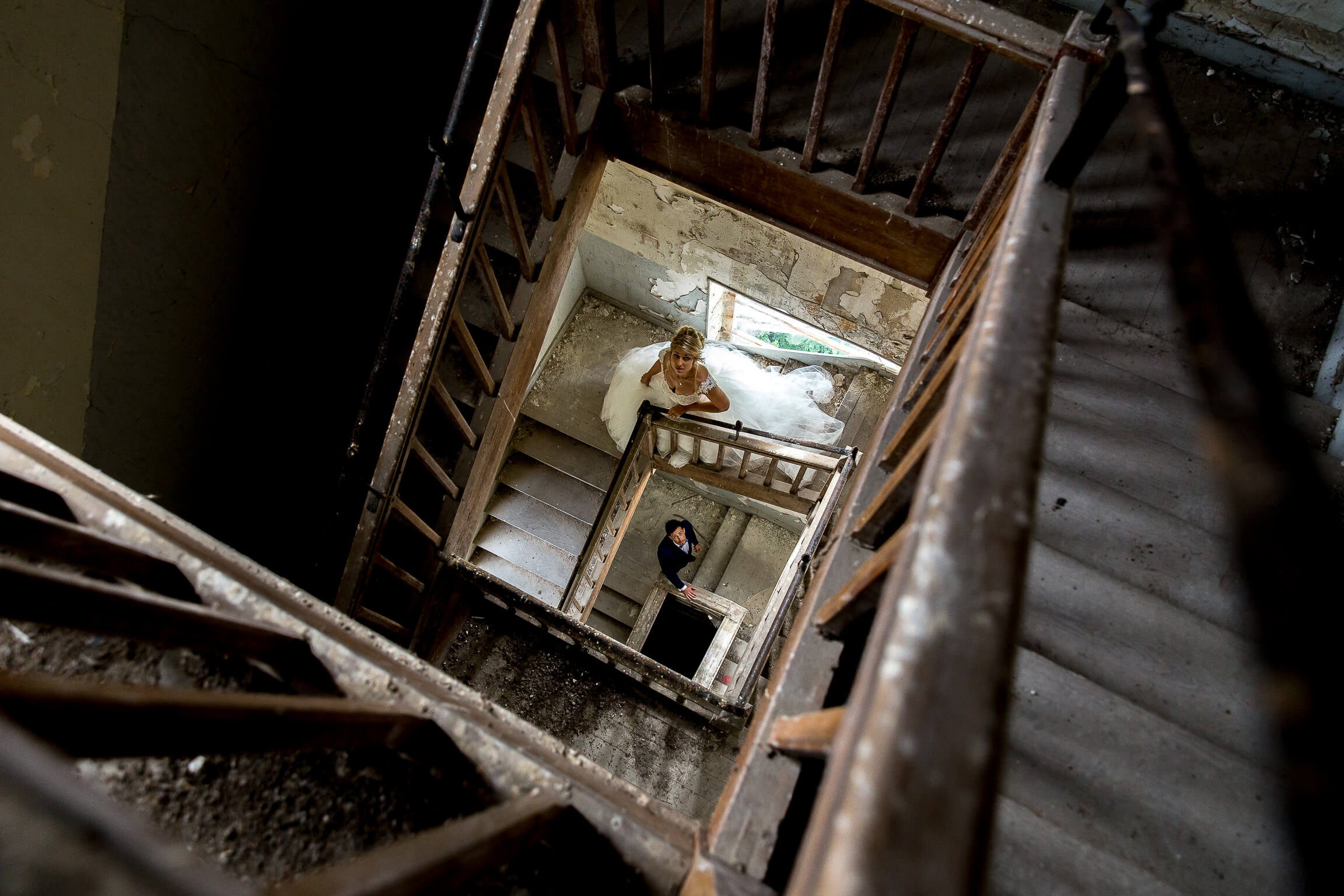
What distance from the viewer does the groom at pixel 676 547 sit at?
6730mm

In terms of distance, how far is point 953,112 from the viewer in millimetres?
2141

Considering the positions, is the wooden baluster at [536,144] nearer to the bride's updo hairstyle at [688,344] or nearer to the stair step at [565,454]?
the bride's updo hairstyle at [688,344]

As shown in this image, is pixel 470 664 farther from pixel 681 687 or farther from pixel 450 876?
pixel 450 876

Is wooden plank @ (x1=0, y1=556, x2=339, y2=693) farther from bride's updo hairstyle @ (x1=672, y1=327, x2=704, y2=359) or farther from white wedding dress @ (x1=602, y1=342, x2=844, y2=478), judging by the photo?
white wedding dress @ (x1=602, y1=342, x2=844, y2=478)

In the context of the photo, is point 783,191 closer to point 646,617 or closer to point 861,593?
point 861,593

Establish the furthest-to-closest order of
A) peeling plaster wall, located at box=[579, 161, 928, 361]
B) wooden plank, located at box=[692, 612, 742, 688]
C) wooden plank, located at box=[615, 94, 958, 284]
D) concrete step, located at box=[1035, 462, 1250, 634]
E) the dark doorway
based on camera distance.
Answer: the dark doorway
wooden plank, located at box=[692, 612, 742, 688]
peeling plaster wall, located at box=[579, 161, 928, 361]
wooden plank, located at box=[615, 94, 958, 284]
concrete step, located at box=[1035, 462, 1250, 634]

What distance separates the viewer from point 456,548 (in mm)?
3729

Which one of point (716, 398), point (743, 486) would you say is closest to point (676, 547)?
point (743, 486)

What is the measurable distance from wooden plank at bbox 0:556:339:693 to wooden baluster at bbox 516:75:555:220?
191 centimetres

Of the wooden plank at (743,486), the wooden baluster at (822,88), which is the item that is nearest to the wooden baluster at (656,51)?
the wooden baluster at (822,88)

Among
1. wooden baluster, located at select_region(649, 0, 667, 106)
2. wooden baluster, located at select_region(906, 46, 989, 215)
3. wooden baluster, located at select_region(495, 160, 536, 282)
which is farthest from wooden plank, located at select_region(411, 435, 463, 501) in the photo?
wooden baluster, located at select_region(906, 46, 989, 215)

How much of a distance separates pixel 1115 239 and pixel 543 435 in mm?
5320

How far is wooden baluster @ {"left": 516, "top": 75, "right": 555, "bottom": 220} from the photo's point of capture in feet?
8.11

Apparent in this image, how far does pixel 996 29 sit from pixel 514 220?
1949 mm
